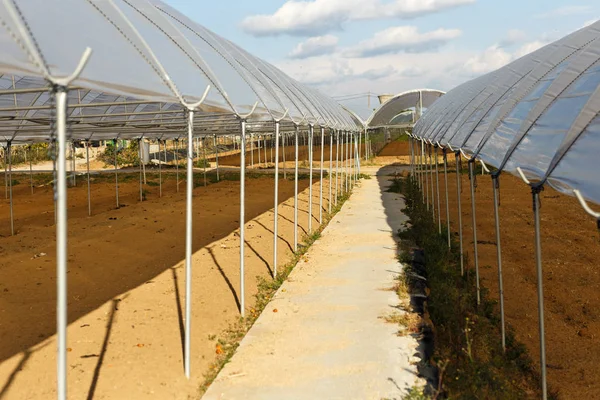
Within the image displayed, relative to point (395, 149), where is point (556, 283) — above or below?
below

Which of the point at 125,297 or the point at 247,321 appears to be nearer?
the point at 247,321

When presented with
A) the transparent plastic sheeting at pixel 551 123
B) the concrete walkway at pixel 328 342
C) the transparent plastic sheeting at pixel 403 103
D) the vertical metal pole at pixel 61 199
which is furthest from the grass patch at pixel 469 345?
the transparent plastic sheeting at pixel 403 103

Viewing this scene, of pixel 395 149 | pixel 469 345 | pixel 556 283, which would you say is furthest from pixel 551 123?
pixel 395 149

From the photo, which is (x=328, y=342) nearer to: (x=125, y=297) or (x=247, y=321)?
(x=247, y=321)

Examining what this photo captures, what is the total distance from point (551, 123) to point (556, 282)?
389cm

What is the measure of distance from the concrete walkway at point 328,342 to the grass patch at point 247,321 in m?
0.10

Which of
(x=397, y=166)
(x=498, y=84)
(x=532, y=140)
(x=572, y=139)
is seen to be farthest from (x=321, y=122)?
(x=397, y=166)

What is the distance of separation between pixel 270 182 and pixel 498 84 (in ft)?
56.2

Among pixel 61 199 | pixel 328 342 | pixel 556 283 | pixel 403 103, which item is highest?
pixel 403 103

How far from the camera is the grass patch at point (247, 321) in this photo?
585cm

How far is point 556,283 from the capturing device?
8297 mm

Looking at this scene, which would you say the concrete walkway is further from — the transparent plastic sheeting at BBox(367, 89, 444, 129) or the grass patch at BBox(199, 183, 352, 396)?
the transparent plastic sheeting at BBox(367, 89, 444, 129)

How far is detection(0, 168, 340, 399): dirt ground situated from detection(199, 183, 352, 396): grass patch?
0.31 ft

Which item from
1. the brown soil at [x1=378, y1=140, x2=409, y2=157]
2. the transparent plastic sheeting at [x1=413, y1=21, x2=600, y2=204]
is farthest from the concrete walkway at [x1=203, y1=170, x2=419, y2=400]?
the brown soil at [x1=378, y1=140, x2=409, y2=157]
